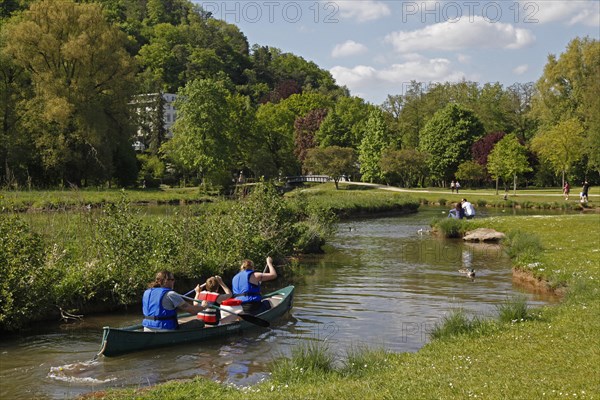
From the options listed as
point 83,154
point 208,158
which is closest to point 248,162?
point 208,158

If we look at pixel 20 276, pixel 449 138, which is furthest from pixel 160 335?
pixel 449 138

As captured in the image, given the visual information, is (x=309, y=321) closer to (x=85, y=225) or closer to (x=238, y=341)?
(x=238, y=341)

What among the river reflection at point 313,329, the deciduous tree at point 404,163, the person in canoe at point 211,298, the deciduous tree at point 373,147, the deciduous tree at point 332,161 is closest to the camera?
the river reflection at point 313,329

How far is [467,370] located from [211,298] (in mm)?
7227

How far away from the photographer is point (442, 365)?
9.58 metres

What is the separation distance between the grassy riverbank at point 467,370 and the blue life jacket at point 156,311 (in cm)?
339

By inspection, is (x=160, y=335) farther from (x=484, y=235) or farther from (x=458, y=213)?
(x=458, y=213)

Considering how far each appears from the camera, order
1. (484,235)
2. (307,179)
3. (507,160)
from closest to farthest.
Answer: (484,235) < (507,160) < (307,179)

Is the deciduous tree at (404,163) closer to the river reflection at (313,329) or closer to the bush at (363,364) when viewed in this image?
the river reflection at (313,329)

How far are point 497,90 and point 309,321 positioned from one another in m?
95.9


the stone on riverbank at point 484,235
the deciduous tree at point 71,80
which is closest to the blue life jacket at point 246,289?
the stone on riverbank at point 484,235

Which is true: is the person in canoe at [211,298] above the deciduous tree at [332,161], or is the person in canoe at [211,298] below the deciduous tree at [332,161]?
below

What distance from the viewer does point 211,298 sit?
14.7m

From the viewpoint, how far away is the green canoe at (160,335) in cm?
1197
